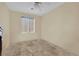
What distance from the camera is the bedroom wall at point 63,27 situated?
1620 mm

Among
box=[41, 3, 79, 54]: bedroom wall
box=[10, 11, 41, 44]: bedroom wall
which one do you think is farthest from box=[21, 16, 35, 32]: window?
box=[41, 3, 79, 54]: bedroom wall

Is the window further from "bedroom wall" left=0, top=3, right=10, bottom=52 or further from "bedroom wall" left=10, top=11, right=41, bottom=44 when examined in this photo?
"bedroom wall" left=0, top=3, right=10, bottom=52

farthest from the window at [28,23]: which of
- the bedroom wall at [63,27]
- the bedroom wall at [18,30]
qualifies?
the bedroom wall at [63,27]

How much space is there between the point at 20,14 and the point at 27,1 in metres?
0.23

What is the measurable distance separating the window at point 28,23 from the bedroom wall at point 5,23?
0.24 metres

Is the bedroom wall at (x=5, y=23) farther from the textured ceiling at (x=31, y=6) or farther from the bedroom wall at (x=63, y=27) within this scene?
the bedroom wall at (x=63, y=27)

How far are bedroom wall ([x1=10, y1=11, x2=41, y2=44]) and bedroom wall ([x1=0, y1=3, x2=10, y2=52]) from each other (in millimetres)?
61

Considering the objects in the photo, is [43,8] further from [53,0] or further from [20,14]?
[20,14]

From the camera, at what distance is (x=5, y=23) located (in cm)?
161

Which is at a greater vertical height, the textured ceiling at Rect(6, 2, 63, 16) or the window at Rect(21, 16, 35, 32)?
the textured ceiling at Rect(6, 2, 63, 16)

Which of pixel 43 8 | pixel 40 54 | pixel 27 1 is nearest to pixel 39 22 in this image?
pixel 43 8

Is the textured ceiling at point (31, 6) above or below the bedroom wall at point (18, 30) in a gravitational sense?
above

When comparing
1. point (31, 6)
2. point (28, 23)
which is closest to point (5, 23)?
point (28, 23)

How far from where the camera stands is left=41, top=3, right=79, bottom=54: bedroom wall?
1620 millimetres
